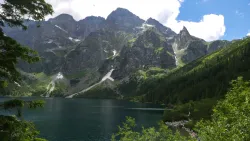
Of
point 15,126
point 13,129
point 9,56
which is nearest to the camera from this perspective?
point 13,129

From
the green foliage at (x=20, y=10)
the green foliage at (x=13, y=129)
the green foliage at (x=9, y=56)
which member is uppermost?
the green foliage at (x=20, y=10)

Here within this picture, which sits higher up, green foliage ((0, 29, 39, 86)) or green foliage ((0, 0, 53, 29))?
green foliage ((0, 0, 53, 29))

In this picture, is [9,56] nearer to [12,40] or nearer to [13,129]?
[12,40]

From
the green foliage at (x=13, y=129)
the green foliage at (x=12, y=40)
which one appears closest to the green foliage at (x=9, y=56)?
the green foliage at (x=12, y=40)

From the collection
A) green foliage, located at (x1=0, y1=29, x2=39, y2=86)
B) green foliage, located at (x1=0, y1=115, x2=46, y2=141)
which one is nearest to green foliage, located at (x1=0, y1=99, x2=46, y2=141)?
green foliage, located at (x1=0, y1=115, x2=46, y2=141)

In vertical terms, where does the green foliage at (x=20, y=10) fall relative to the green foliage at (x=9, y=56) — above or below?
above

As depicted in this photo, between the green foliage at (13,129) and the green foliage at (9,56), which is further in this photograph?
the green foliage at (9,56)

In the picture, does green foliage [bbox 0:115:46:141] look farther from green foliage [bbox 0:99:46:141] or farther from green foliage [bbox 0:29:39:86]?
green foliage [bbox 0:29:39:86]

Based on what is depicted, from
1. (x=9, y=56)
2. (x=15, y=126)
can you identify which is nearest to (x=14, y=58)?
(x=9, y=56)

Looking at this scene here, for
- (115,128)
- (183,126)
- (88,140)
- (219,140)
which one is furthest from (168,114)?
(219,140)

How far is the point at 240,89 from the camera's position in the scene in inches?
1168

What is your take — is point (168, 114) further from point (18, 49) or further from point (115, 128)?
point (18, 49)

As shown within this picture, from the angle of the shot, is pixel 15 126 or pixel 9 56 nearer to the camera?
pixel 15 126

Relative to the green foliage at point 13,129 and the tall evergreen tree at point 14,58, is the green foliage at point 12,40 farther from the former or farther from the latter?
the green foliage at point 13,129
